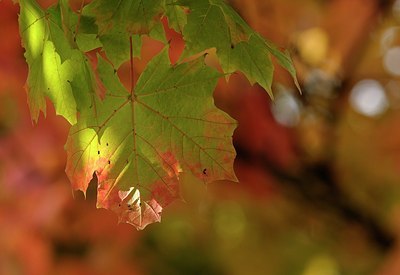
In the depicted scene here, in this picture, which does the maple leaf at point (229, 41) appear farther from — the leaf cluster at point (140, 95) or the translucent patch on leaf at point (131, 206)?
the translucent patch on leaf at point (131, 206)

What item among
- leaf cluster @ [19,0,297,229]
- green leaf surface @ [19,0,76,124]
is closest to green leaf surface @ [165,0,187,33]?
leaf cluster @ [19,0,297,229]

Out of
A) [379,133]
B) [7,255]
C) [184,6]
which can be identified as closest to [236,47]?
[184,6]

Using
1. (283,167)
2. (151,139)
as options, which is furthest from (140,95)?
(283,167)

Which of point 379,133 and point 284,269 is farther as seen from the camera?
point 284,269

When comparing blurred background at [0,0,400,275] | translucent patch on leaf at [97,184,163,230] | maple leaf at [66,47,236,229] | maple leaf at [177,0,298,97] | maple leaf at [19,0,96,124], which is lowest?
blurred background at [0,0,400,275]

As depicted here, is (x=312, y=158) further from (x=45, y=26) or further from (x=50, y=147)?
(x=45, y=26)

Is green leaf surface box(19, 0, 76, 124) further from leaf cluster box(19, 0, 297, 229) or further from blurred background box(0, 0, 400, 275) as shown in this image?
blurred background box(0, 0, 400, 275)
